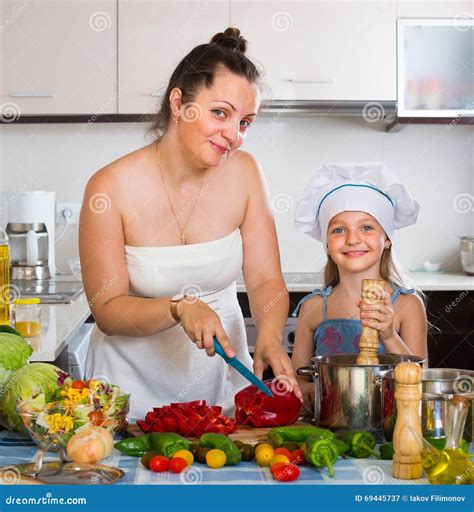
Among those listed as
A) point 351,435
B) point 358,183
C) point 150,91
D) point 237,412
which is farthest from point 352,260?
point 150,91

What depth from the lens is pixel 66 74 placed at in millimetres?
3494

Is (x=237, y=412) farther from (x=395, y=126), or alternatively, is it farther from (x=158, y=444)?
(x=395, y=126)

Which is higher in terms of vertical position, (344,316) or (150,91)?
(150,91)

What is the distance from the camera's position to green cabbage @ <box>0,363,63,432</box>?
1.35 meters

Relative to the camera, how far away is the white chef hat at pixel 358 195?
1939 mm

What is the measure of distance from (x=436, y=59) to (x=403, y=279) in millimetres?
1718
